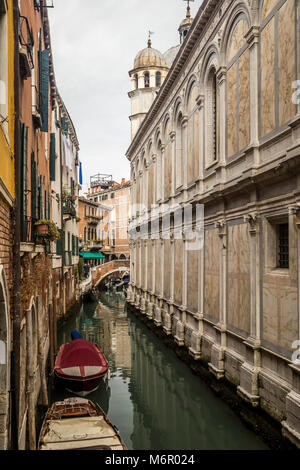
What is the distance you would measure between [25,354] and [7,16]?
18.9 ft

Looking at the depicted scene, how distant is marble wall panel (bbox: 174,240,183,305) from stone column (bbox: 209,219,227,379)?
4620mm

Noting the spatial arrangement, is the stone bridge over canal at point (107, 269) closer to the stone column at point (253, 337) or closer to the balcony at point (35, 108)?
the balcony at point (35, 108)

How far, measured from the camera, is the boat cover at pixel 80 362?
1123 cm

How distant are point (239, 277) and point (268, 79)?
4.23 meters

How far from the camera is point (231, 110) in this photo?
1071 centimetres

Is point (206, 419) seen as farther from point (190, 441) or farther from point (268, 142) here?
point (268, 142)

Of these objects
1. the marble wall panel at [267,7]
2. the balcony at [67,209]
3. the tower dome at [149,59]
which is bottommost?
the balcony at [67,209]

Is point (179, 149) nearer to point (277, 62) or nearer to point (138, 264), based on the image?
point (277, 62)

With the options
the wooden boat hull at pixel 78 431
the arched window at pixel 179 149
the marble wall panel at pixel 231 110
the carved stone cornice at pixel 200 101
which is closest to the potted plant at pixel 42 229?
the wooden boat hull at pixel 78 431

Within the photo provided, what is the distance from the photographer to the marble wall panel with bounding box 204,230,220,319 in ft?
38.7

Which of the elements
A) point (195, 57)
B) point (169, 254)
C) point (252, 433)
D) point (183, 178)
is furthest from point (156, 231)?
point (252, 433)

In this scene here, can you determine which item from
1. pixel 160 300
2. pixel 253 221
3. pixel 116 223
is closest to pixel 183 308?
pixel 160 300

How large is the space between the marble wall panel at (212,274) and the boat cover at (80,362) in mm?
3220

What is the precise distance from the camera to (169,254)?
18.3 metres
